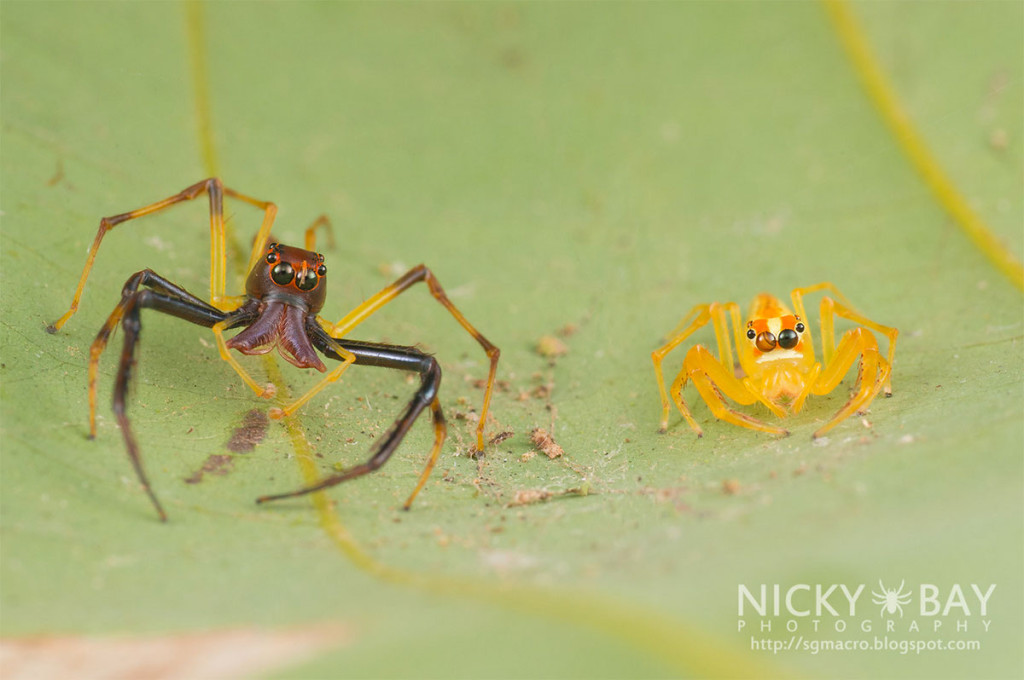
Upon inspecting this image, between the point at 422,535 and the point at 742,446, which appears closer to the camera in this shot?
the point at 422,535

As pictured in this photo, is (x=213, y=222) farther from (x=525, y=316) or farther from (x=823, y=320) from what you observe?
(x=823, y=320)

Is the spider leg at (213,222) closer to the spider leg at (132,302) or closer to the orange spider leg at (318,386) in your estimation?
the spider leg at (132,302)

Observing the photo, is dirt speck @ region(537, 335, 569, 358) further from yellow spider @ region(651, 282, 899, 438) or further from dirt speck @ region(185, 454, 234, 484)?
dirt speck @ region(185, 454, 234, 484)

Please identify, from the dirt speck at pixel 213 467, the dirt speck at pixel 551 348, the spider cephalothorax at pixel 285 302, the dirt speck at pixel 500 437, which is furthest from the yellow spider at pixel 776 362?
the dirt speck at pixel 213 467

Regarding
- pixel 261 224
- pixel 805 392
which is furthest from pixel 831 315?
pixel 261 224

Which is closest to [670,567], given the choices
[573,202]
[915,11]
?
[573,202]

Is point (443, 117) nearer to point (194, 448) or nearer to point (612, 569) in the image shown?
point (194, 448)
